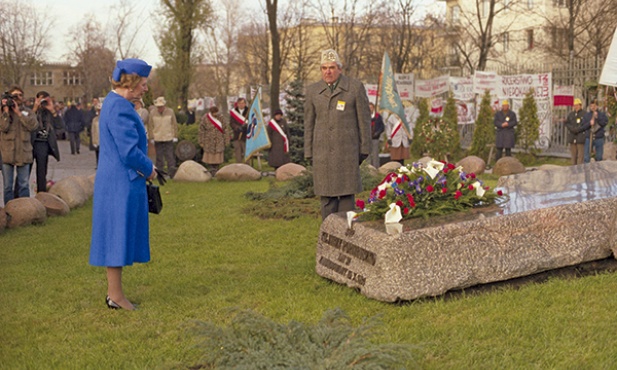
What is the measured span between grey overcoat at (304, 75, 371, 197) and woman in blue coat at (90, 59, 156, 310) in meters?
2.11

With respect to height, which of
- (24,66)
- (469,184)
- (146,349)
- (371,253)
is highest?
(24,66)

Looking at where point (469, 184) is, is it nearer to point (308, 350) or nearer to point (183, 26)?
point (308, 350)

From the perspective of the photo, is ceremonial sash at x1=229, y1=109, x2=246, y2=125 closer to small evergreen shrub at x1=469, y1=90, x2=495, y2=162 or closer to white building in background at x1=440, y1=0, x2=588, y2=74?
small evergreen shrub at x1=469, y1=90, x2=495, y2=162

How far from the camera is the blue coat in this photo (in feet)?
21.4

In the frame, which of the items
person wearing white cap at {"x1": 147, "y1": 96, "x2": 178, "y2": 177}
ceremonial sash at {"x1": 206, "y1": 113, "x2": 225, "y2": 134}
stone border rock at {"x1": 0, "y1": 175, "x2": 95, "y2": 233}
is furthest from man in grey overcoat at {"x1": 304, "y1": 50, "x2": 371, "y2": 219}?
ceremonial sash at {"x1": 206, "y1": 113, "x2": 225, "y2": 134}

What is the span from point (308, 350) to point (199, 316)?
7.11 feet

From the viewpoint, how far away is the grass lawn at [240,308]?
5.27 m

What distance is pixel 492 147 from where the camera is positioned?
23.7 m

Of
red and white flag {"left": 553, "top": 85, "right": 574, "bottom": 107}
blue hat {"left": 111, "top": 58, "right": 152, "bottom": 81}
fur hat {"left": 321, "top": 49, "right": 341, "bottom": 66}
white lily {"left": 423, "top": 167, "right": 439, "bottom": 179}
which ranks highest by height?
red and white flag {"left": 553, "top": 85, "right": 574, "bottom": 107}

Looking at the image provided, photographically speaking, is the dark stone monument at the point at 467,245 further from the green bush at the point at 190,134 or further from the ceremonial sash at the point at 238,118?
the ceremonial sash at the point at 238,118

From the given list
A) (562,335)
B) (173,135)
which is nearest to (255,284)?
(562,335)

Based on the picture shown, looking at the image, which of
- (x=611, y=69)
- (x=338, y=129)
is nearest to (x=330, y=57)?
(x=338, y=129)

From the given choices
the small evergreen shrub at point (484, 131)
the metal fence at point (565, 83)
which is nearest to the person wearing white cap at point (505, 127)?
the small evergreen shrub at point (484, 131)

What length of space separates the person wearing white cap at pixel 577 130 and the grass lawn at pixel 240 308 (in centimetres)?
1241
